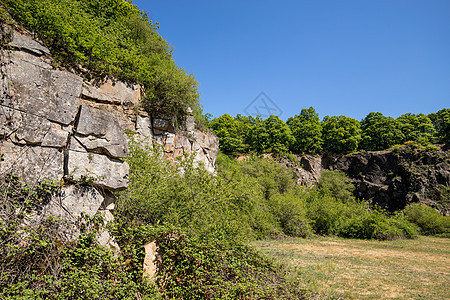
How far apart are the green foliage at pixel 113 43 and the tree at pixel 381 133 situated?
41591mm

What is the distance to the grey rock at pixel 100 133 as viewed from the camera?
471 cm

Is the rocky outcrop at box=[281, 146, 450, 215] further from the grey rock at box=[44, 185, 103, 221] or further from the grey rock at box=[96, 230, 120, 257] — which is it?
the grey rock at box=[44, 185, 103, 221]

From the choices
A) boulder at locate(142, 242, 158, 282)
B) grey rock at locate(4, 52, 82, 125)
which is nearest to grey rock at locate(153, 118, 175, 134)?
grey rock at locate(4, 52, 82, 125)

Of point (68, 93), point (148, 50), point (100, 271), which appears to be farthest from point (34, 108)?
point (148, 50)

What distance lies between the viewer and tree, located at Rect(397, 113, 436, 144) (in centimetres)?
4212

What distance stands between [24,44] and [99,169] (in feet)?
9.91

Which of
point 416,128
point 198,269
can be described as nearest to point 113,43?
point 198,269

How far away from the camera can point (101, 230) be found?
4586mm

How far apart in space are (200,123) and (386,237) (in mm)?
20220

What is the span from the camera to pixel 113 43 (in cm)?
1221

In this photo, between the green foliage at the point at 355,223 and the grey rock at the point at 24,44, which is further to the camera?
the green foliage at the point at 355,223

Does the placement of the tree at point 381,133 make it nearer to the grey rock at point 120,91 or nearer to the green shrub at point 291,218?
the green shrub at point 291,218

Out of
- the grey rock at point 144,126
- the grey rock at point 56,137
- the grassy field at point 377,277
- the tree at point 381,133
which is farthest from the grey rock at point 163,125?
the tree at point 381,133

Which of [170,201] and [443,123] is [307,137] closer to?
[443,123]
